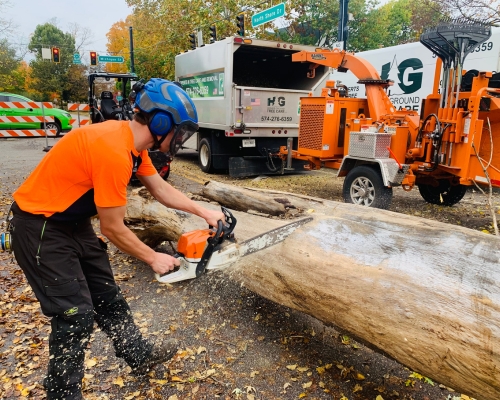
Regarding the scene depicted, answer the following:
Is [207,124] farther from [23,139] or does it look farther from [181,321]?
[23,139]

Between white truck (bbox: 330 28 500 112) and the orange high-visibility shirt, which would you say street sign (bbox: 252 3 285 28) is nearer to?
white truck (bbox: 330 28 500 112)

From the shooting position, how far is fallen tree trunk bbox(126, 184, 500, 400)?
182 centimetres

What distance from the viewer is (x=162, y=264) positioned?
2.13m

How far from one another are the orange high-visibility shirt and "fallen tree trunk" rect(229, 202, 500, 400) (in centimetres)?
128

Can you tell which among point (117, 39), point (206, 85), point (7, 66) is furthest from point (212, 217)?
point (117, 39)

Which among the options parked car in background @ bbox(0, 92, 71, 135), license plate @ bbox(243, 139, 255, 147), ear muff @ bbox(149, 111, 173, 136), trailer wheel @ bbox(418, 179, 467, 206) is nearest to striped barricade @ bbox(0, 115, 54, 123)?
parked car in background @ bbox(0, 92, 71, 135)

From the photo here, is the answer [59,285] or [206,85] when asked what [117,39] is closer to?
[206,85]

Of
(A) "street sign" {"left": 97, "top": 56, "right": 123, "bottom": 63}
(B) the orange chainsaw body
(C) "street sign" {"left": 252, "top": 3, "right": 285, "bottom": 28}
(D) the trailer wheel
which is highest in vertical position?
(C) "street sign" {"left": 252, "top": 3, "right": 285, "bottom": 28}

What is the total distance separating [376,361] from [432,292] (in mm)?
908

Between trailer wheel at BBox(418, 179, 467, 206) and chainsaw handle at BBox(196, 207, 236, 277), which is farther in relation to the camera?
trailer wheel at BBox(418, 179, 467, 206)

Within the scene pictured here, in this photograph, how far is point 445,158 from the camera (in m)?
5.60

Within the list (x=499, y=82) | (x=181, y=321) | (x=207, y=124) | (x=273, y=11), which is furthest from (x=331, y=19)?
(x=181, y=321)

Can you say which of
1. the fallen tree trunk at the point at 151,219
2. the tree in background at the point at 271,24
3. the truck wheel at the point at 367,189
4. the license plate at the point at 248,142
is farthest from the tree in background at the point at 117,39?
the fallen tree trunk at the point at 151,219

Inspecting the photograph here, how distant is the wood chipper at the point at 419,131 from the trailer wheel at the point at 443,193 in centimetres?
2
